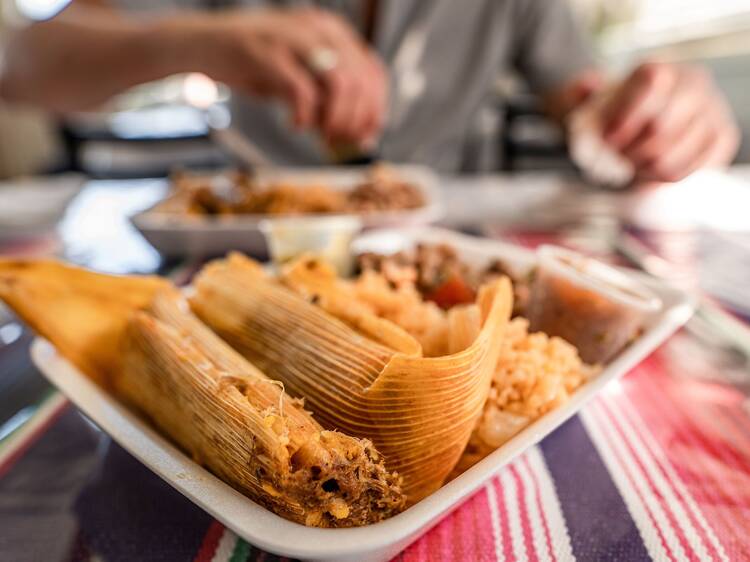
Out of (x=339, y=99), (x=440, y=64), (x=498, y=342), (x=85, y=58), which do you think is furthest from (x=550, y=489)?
(x=440, y=64)

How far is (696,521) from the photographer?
0.38 meters

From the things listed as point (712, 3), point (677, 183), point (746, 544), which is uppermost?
point (712, 3)

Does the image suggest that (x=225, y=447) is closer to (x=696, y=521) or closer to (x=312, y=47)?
(x=696, y=521)

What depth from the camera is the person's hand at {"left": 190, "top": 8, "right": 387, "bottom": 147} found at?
3.72 ft

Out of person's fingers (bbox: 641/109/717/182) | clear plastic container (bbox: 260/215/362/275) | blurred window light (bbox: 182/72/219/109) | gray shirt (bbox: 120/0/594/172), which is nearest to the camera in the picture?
clear plastic container (bbox: 260/215/362/275)

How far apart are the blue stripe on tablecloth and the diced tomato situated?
0.56 ft

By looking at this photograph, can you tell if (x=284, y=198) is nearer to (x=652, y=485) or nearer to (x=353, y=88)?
(x=353, y=88)

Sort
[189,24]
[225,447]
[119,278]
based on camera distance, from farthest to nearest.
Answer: [189,24] < [119,278] < [225,447]

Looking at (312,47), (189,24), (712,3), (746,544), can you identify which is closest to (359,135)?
(312,47)

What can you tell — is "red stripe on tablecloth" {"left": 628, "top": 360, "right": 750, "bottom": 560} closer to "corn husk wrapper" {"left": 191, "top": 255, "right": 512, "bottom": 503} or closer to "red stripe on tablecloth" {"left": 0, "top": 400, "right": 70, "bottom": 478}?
"corn husk wrapper" {"left": 191, "top": 255, "right": 512, "bottom": 503}

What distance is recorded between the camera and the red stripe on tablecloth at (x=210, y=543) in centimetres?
36

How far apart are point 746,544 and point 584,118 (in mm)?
970

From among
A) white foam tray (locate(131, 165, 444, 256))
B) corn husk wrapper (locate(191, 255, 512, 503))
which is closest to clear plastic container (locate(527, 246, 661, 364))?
corn husk wrapper (locate(191, 255, 512, 503))

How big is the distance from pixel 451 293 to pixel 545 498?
255 millimetres
